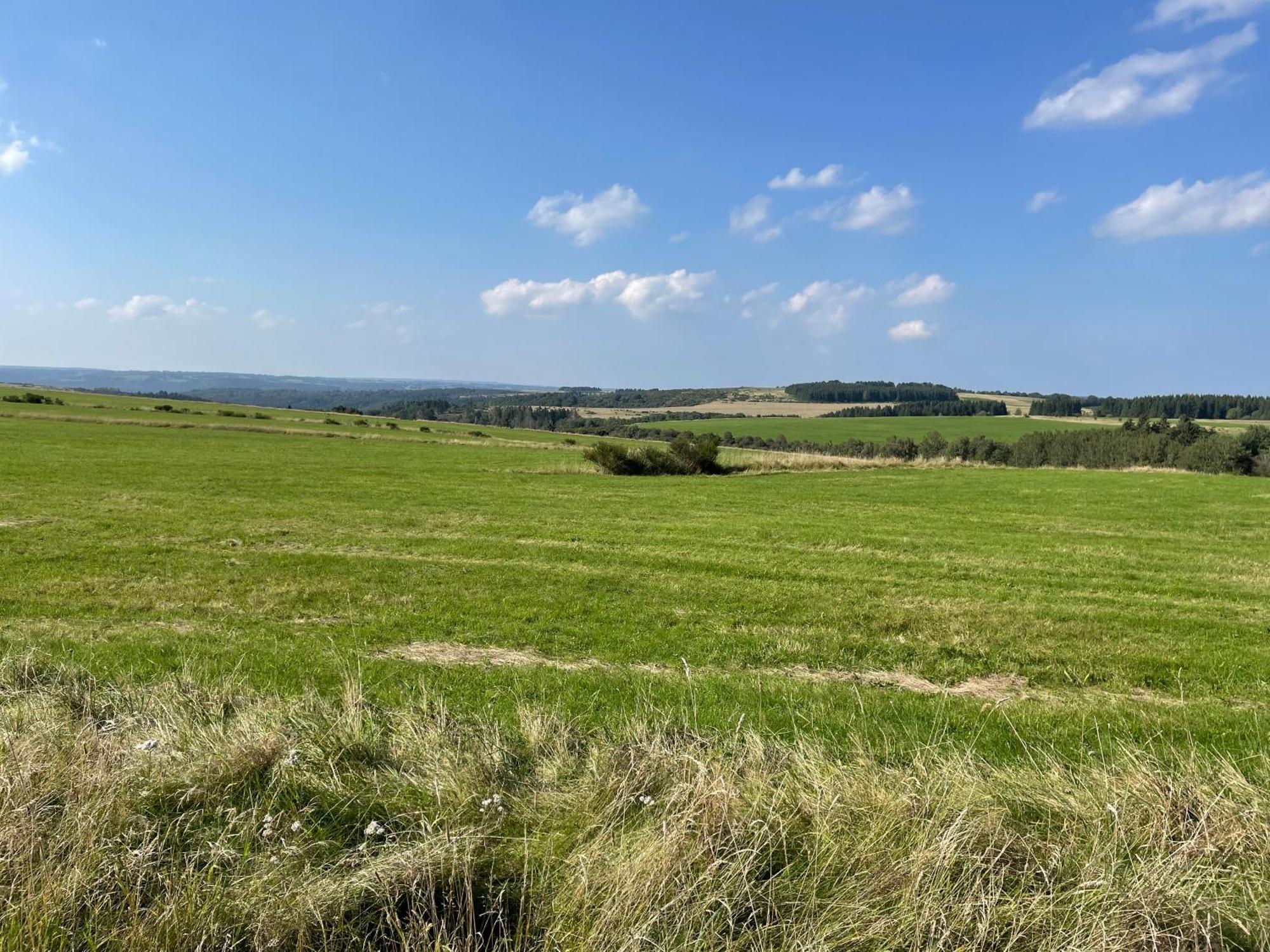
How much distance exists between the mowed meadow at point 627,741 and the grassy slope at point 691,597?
87 millimetres

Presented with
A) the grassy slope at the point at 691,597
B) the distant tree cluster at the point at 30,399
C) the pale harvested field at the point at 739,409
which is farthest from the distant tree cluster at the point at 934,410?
the distant tree cluster at the point at 30,399

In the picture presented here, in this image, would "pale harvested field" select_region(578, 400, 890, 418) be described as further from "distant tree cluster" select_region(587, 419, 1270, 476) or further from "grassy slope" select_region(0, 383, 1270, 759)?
"grassy slope" select_region(0, 383, 1270, 759)

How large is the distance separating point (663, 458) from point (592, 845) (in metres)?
38.3

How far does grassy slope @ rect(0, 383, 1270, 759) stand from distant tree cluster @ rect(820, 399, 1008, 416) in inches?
4099

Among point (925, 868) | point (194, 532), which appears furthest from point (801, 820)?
point (194, 532)

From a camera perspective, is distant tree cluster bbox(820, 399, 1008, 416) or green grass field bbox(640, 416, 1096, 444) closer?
green grass field bbox(640, 416, 1096, 444)

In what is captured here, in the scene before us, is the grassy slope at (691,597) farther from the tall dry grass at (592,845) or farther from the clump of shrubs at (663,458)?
the clump of shrubs at (663,458)

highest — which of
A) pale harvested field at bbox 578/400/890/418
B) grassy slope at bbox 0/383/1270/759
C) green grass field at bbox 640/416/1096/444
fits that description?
pale harvested field at bbox 578/400/890/418

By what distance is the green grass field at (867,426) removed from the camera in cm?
9319

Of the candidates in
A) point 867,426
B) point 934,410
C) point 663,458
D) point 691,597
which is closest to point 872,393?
point 934,410

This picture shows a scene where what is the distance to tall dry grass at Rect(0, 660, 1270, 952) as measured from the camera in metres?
2.69

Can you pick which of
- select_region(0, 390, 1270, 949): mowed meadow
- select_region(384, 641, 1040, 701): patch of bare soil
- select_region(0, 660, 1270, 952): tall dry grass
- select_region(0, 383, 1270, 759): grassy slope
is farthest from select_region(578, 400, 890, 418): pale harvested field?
select_region(0, 660, 1270, 952): tall dry grass

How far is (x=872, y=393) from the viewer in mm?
162750

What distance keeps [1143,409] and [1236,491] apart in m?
95.8
